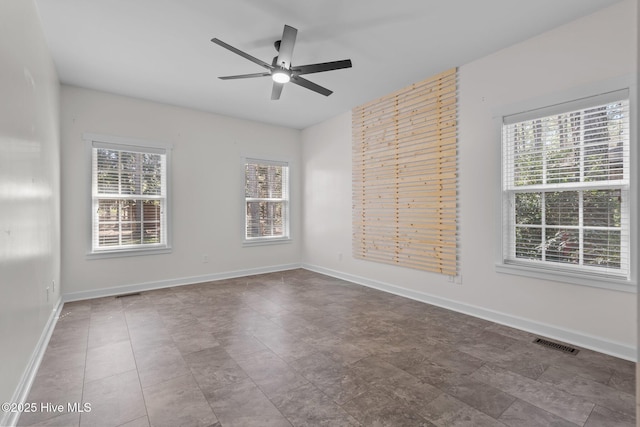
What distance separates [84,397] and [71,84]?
4.02 m

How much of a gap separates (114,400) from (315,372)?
4.35 feet

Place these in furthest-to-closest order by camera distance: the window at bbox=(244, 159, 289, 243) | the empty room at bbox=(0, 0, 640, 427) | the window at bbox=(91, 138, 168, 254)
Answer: the window at bbox=(244, 159, 289, 243) → the window at bbox=(91, 138, 168, 254) → the empty room at bbox=(0, 0, 640, 427)

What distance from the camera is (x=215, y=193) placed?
5.34 meters

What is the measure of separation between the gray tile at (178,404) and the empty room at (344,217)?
0.02m

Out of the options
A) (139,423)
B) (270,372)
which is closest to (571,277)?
(270,372)

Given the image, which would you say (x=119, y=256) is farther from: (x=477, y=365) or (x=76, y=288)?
(x=477, y=365)

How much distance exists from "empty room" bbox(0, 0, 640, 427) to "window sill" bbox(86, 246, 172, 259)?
29mm

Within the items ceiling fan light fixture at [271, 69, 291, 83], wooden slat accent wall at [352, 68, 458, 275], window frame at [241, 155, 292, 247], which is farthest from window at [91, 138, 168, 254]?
wooden slat accent wall at [352, 68, 458, 275]

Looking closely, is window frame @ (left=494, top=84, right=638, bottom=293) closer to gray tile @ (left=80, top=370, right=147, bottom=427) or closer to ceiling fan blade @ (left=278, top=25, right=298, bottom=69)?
ceiling fan blade @ (left=278, top=25, right=298, bottom=69)

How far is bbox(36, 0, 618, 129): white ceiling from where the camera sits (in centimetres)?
256

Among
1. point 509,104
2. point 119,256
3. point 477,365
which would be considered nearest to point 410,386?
point 477,365

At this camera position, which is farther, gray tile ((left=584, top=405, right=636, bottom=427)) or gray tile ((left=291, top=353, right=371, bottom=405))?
gray tile ((left=291, top=353, right=371, bottom=405))

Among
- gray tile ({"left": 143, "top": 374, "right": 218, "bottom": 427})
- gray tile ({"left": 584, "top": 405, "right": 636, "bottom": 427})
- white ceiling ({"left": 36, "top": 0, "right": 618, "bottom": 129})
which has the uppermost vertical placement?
white ceiling ({"left": 36, "top": 0, "right": 618, "bottom": 129})

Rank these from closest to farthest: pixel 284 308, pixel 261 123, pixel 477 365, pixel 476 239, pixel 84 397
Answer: pixel 84 397
pixel 477 365
pixel 476 239
pixel 284 308
pixel 261 123
